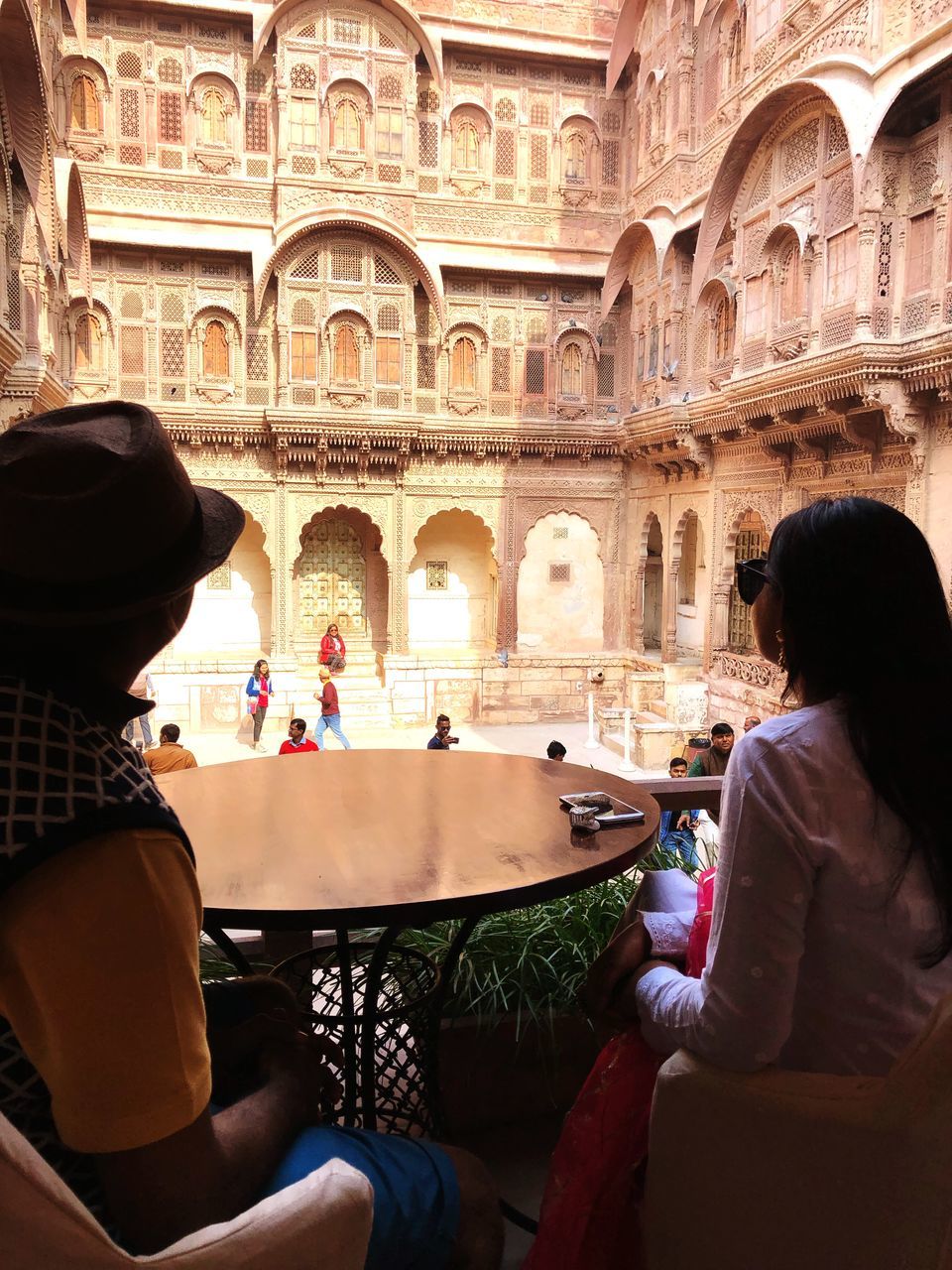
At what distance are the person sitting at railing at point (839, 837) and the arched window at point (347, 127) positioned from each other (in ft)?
55.1

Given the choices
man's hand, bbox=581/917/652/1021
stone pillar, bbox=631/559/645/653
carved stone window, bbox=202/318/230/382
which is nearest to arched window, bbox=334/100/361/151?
carved stone window, bbox=202/318/230/382

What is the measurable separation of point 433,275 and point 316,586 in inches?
243

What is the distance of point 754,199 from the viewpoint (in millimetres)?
12391

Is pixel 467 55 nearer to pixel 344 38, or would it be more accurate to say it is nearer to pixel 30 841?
pixel 344 38

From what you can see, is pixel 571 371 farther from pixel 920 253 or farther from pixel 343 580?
pixel 920 253

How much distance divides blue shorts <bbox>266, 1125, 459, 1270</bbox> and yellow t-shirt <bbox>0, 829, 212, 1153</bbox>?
1.21 feet

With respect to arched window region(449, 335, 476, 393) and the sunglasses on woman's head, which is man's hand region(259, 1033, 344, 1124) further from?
arched window region(449, 335, 476, 393)

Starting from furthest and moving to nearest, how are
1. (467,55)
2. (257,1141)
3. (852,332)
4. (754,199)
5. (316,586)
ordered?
(316,586)
(467,55)
(754,199)
(852,332)
(257,1141)

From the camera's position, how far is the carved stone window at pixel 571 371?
17.5 m

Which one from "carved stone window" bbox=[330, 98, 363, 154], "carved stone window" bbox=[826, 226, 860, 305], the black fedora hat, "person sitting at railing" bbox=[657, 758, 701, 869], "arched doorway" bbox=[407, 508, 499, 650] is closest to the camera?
the black fedora hat

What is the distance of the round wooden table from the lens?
1781 mm

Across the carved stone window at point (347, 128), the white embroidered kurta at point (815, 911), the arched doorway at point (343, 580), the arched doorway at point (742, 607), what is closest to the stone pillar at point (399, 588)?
the arched doorway at point (343, 580)

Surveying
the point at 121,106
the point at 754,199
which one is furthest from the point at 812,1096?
the point at 121,106

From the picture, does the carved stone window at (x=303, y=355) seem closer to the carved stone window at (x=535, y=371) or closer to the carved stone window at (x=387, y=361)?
the carved stone window at (x=387, y=361)
